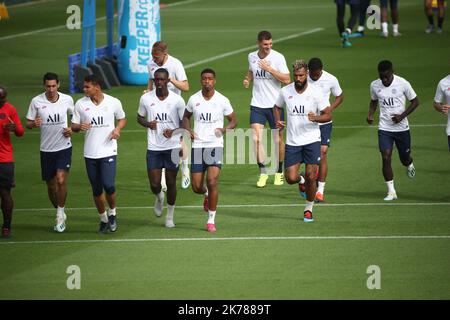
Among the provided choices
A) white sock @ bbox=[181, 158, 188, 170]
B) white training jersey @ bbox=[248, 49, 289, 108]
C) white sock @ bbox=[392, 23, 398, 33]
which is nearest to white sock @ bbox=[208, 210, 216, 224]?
white sock @ bbox=[181, 158, 188, 170]

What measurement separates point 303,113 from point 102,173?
10.5ft

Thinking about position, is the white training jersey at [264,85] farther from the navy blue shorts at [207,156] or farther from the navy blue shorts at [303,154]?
the navy blue shorts at [207,156]

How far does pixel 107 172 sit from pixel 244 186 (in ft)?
14.1

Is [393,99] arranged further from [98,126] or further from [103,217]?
[103,217]

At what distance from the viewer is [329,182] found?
20.8 metres

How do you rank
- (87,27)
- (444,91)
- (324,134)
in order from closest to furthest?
(444,91)
(324,134)
(87,27)

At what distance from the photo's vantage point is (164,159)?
58.1 ft

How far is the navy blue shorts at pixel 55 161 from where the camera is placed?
17.8m

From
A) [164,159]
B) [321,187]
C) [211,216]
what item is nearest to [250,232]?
[211,216]

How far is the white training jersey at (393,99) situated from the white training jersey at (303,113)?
1.67 metres

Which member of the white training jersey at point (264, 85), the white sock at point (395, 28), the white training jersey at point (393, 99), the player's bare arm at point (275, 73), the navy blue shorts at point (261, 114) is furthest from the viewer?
the white sock at point (395, 28)

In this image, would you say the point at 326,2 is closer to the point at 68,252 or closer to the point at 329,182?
the point at 329,182

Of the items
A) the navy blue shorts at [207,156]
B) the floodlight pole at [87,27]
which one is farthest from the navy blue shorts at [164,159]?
the floodlight pole at [87,27]

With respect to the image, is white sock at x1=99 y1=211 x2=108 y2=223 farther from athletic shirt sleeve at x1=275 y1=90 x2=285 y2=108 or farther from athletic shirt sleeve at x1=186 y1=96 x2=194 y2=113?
athletic shirt sleeve at x1=275 y1=90 x2=285 y2=108
